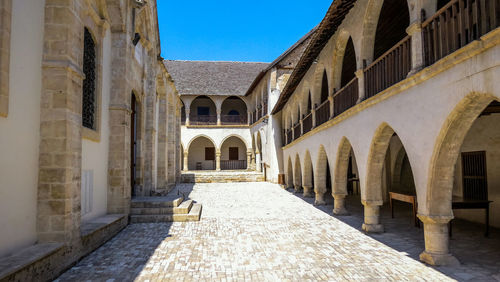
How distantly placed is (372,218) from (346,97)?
3481mm

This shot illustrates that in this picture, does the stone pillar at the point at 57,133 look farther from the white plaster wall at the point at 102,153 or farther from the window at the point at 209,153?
the window at the point at 209,153

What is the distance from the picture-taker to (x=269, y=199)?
46.5 feet

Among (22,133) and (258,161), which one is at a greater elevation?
(22,133)

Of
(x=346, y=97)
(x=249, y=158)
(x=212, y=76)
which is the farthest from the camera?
(x=212, y=76)

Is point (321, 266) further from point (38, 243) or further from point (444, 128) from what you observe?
point (38, 243)

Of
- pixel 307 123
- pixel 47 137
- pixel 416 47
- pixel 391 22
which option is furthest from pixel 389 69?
pixel 307 123

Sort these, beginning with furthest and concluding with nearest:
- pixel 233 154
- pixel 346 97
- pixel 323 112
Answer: pixel 233 154
pixel 323 112
pixel 346 97

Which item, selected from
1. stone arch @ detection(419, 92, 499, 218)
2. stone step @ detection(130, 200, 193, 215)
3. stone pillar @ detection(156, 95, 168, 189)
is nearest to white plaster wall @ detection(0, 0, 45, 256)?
stone step @ detection(130, 200, 193, 215)

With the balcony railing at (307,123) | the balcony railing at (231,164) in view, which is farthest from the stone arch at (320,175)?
the balcony railing at (231,164)

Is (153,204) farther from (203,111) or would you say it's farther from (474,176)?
(203,111)

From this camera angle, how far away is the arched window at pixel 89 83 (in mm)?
6961

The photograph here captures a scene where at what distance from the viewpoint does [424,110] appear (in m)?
5.23

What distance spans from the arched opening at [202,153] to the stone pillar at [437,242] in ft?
88.8

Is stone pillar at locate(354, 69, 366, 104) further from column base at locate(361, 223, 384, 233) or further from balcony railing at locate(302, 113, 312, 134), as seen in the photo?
balcony railing at locate(302, 113, 312, 134)
